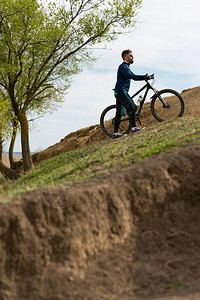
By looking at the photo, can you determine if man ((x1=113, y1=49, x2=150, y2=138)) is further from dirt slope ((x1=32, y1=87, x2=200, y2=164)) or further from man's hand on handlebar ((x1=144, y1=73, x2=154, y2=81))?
dirt slope ((x1=32, y1=87, x2=200, y2=164))

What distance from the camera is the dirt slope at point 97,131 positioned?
17.3m

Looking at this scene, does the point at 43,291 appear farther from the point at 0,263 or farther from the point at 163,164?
the point at 163,164

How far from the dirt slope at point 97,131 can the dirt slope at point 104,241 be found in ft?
35.5

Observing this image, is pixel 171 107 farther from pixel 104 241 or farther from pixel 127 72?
pixel 104 241

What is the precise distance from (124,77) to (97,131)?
1007 cm

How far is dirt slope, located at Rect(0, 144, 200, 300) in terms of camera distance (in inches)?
200

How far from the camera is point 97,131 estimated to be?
22422 millimetres

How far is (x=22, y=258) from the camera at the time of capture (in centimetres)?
518

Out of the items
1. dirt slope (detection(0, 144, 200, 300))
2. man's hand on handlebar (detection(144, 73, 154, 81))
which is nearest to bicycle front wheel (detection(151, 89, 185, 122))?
man's hand on handlebar (detection(144, 73, 154, 81))

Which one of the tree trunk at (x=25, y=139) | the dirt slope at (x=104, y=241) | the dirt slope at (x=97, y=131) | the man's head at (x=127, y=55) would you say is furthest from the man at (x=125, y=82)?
the tree trunk at (x=25, y=139)

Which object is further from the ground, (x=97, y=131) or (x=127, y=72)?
(x=127, y=72)

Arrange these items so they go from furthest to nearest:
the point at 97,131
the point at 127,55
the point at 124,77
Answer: the point at 97,131 < the point at 124,77 < the point at 127,55

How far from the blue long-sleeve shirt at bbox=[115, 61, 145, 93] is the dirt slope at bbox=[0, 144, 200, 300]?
6442 millimetres

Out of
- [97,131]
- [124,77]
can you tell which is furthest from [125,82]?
[97,131]
